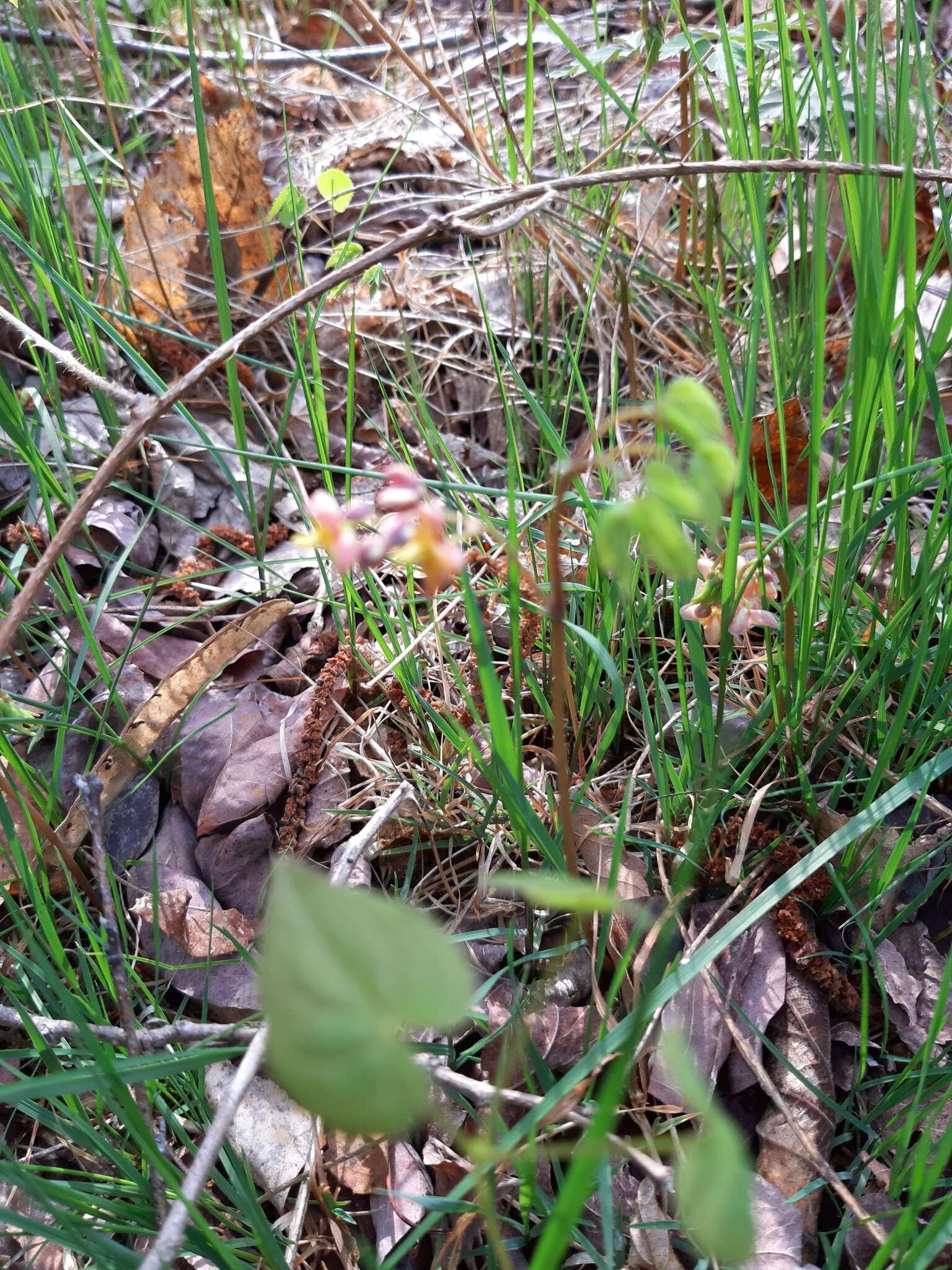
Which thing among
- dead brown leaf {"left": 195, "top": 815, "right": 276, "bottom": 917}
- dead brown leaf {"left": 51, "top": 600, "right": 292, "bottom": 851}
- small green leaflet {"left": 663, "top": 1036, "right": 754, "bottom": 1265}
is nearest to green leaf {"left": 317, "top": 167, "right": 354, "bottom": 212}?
dead brown leaf {"left": 51, "top": 600, "right": 292, "bottom": 851}

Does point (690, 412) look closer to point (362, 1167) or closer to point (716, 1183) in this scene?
point (716, 1183)

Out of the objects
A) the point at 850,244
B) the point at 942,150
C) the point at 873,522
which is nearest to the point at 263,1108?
the point at 873,522

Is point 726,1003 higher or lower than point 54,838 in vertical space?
lower

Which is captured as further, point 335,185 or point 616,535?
point 335,185

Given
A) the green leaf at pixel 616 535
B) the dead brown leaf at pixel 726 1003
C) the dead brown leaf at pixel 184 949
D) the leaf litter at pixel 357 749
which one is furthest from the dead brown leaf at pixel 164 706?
the green leaf at pixel 616 535

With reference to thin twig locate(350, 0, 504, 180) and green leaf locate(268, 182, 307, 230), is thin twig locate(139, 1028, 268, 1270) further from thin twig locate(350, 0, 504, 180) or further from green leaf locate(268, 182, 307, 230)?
thin twig locate(350, 0, 504, 180)

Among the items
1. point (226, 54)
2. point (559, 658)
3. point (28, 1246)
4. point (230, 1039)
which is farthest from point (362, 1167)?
point (226, 54)
